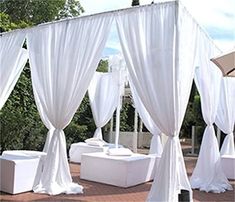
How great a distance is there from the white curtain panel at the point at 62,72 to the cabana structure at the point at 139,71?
0.02m

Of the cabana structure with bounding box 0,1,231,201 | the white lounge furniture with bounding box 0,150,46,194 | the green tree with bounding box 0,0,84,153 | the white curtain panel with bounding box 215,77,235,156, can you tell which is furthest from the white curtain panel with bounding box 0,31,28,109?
the white curtain panel with bounding box 215,77,235,156

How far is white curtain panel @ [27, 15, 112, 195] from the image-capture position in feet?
18.9

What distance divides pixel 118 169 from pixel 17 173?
1.86 m

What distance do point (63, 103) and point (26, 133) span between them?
453cm

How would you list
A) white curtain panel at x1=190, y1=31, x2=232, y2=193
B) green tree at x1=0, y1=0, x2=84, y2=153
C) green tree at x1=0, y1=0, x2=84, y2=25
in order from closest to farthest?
white curtain panel at x1=190, y1=31, x2=232, y2=193 < green tree at x1=0, y1=0, x2=84, y2=153 < green tree at x1=0, y1=0, x2=84, y2=25

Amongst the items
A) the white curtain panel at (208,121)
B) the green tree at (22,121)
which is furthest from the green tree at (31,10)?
the white curtain panel at (208,121)

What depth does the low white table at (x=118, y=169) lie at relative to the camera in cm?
656

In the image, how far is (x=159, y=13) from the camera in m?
5.04

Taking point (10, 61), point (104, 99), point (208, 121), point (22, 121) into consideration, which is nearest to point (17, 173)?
point (10, 61)

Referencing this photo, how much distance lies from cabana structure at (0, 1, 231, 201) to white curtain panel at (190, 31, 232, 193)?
20mm

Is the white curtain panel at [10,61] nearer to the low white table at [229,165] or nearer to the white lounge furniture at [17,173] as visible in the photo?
the white lounge furniture at [17,173]

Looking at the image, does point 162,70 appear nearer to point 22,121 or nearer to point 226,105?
point 226,105

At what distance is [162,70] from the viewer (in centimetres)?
489

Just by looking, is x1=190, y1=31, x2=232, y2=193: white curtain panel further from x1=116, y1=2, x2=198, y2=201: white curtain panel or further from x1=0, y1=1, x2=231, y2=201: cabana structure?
x1=116, y1=2, x2=198, y2=201: white curtain panel
